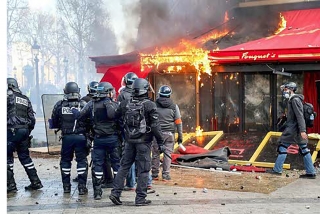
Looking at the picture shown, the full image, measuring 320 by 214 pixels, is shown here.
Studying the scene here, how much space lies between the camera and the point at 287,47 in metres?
12.6

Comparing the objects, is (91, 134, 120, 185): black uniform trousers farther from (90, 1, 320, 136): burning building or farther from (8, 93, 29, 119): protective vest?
(90, 1, 320, 136): burning building

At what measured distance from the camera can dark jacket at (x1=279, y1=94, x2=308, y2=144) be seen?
31.8 feet

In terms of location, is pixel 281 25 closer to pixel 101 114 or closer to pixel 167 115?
pixel 167 115

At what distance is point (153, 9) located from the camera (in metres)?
19.9

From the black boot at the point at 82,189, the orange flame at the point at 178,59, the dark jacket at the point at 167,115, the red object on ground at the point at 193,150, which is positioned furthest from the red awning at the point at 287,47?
the black boot at the point at 82,189

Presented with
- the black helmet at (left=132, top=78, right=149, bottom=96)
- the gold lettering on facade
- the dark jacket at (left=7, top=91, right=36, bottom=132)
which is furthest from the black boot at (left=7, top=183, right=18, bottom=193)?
the gold lettering on facade

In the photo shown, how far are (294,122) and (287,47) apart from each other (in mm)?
3278

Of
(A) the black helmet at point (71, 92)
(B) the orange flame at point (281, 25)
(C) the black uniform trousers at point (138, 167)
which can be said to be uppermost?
(B) the orange flame at point (281, 25)

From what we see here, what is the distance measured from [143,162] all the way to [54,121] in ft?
6.44

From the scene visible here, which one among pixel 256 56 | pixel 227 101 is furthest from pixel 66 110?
pixel 227 101

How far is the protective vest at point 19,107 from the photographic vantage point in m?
8.38

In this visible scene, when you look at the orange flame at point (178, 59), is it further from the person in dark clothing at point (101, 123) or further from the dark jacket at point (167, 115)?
the person in dark clothing at point (101, 123)

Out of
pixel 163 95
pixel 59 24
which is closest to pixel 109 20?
pixel 59 24

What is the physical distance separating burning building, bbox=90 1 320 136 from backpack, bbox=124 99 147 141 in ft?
20.4
